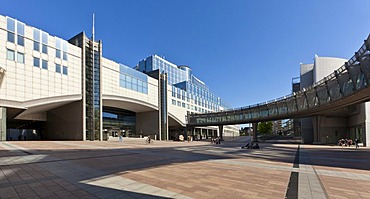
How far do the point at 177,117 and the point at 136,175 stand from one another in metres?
61.0

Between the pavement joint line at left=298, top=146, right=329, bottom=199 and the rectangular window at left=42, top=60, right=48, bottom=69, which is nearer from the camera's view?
the pavement joint line at left=298, top=146, right=329, bottom=199

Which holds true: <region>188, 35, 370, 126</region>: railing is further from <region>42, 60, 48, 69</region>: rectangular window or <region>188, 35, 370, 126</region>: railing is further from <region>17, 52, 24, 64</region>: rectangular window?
<region>17, 52, 24, 64</region>: rectangular window

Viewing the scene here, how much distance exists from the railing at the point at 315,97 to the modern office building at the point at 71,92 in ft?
60.5

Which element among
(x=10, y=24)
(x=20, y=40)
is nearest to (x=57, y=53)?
(x=20, y=40)

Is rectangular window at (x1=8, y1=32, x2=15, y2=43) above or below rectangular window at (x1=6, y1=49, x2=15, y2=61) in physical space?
above

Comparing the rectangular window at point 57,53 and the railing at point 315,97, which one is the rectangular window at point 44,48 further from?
the railing at point 315,97

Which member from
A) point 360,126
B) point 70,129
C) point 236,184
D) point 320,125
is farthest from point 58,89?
point 360,126

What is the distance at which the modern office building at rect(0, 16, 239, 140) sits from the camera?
31.0 m

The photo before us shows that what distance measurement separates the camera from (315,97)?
35.2 m

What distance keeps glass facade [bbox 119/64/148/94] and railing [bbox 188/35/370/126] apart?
24.2 m

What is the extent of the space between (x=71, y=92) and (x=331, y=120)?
5190cm

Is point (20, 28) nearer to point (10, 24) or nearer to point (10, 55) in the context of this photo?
point (10, 24)

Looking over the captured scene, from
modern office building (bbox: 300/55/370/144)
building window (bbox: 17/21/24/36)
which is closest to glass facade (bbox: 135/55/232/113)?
modern office building (bbox: 300/55/370/144)

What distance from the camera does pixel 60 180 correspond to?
299 inches
